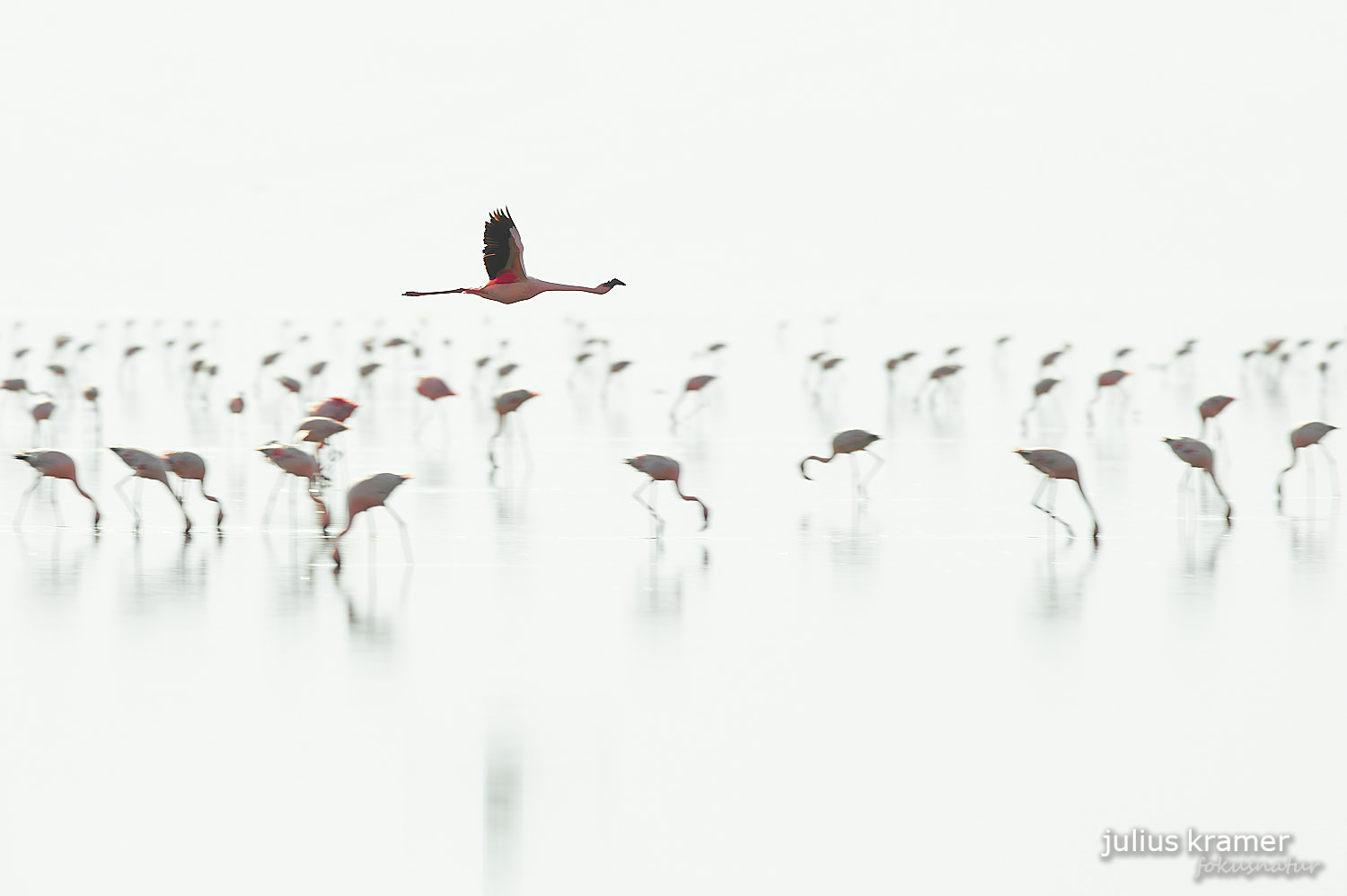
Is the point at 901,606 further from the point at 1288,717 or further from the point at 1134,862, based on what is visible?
the point at 1134,862

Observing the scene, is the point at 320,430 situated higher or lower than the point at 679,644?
higher

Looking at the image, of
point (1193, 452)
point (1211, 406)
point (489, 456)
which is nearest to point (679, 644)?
point (1193, 452)

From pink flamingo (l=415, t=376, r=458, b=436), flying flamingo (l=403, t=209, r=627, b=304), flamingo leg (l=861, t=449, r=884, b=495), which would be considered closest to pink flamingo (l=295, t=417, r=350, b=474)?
flying flamingo (l=403, t=209, r=627, b=304)

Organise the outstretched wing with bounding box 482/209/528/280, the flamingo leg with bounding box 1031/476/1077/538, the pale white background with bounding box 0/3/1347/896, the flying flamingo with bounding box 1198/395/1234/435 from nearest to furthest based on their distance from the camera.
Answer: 1. the pale white background with bounding box 0/3/1347/896
2. the outstretched wing with bounding box 482/209/528/280
3. the flamingo leg with bounding box 1031/476/1077/538
4. the flying flamingo with bounding box 1198/395/1234/435

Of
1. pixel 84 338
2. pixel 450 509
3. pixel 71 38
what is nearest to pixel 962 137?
pixel 71 38

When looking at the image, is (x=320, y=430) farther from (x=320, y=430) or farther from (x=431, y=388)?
(x=431, y=388)

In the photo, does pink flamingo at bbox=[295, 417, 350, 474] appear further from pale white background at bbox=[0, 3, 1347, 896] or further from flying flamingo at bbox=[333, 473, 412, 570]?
flying flamingo at bbox=[333, 473, 412, 570]

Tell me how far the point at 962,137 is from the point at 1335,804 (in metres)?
131

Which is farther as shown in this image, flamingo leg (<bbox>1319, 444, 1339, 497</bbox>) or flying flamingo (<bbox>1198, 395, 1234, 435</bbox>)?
flying flamingo (<bbox>1198, 395, 1234, 435</bbox>)

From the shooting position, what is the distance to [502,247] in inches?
434

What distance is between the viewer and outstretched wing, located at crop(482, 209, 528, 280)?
35.7 feet

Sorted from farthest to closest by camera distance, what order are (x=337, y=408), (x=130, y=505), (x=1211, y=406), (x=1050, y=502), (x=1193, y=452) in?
(x=1211, y=406)
(x=337, y=408)
(x=130, y=505)
(x=1050, y=502)
(x=1193, y=452)

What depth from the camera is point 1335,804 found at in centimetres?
685

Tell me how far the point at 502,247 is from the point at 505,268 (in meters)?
0.18
